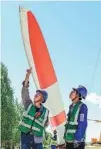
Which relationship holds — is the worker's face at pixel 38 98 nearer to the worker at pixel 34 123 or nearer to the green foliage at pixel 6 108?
the worker at pixel 34 123

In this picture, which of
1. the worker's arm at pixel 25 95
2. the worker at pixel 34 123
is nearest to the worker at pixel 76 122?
the worker at pixel 34 123

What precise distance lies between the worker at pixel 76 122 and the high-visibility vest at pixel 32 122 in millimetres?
542

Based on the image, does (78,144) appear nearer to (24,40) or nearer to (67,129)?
(67,129)

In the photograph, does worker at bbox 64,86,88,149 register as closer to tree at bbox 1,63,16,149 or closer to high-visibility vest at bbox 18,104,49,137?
high-visibility vest at bbox 18,104,49,137

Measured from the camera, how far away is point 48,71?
12617mm

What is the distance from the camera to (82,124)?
330 inches

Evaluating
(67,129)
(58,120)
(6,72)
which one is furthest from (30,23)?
(6,72)

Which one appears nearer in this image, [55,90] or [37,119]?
[37,119]

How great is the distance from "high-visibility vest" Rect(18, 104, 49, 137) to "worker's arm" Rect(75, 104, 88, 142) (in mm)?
792

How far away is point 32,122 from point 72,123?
2.58ft

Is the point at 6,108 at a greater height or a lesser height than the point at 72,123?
greater

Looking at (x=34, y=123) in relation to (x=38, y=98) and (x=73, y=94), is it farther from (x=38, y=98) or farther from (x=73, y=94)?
(x=73, y=94)

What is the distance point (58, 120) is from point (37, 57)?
1851 millimetres

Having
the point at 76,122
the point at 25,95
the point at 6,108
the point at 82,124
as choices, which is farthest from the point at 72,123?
the point at 6,108
